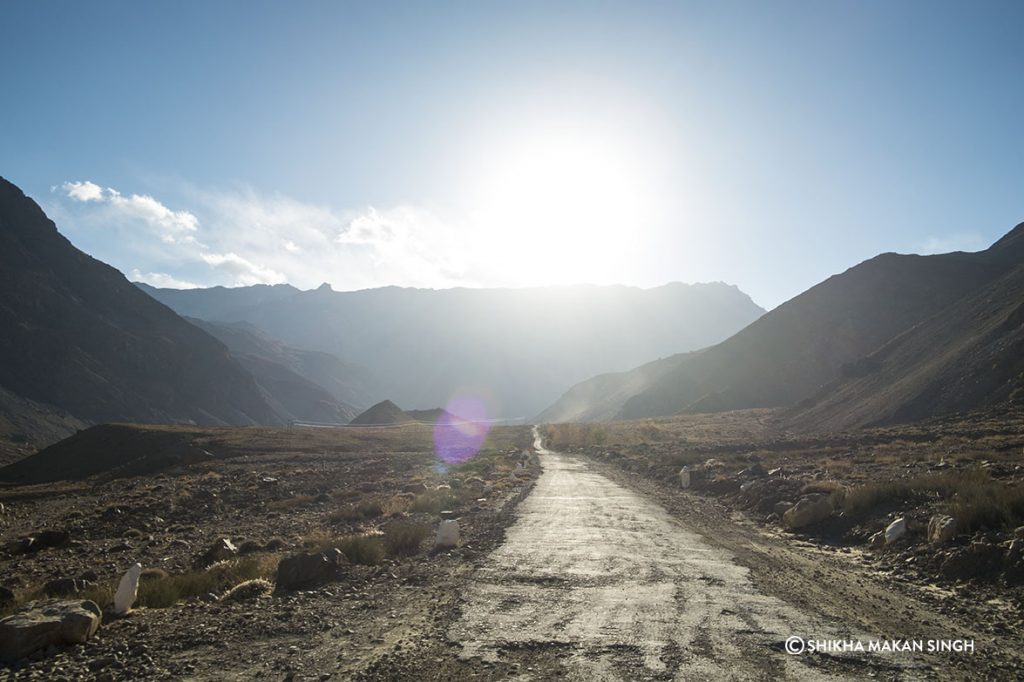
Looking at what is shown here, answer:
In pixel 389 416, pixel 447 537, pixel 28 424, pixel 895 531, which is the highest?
pixel 28 424

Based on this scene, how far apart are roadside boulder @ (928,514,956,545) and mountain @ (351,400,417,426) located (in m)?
115

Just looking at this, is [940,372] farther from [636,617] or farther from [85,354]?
[85,354]

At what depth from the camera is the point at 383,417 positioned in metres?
125

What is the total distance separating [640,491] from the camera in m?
23.7

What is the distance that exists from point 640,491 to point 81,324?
136 meters

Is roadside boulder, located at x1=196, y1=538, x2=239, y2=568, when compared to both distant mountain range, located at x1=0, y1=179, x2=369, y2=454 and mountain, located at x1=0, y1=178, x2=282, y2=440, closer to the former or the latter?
distant mountain range, located at x1=0, y1=179, x2=369, y2=454

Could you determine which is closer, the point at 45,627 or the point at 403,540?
the point at 45,627

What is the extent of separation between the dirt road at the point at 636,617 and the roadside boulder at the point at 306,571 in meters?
2.77

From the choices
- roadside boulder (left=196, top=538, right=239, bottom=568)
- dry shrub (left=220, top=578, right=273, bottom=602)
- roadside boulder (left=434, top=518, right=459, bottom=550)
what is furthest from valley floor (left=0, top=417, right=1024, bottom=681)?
roadside boulder (left=196, top=538, right=239, bottom=568)

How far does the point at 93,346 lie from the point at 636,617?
142 metres

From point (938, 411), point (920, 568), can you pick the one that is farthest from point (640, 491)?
point (938, 411)

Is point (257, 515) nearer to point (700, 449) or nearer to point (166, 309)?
point (700, 449)

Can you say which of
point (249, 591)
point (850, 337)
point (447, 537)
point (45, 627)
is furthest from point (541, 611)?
point (850, 337)

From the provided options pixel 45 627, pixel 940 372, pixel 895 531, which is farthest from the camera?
pixel 940 372
